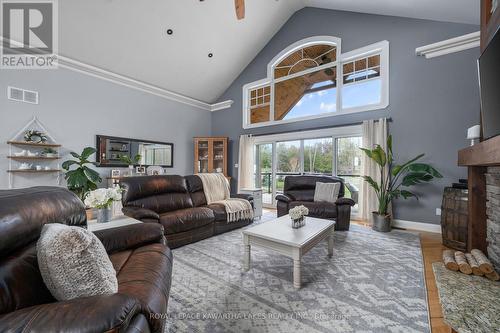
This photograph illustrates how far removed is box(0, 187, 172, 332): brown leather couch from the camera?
67 cm

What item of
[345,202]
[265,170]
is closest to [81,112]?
[265,170]

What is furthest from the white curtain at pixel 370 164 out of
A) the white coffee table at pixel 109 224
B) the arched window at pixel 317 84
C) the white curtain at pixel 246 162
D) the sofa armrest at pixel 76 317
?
the sofa armrest at pixel 76 317

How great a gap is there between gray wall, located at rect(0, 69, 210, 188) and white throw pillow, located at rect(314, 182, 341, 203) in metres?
3.99

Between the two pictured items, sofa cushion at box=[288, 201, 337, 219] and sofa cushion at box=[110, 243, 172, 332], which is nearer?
sofa cushion at box=[110, 243, 172, 332]

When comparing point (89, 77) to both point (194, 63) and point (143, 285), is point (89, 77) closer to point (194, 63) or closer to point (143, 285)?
point (194, 63)

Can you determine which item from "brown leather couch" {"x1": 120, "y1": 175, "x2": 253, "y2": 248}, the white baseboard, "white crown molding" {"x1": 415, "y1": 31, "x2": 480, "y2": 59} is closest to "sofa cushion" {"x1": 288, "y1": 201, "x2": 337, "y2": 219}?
"brown leather couch" {"x1": 120, "y1": 175, "x2": 253, "y2": 248}

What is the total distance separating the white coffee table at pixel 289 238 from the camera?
→ 1919 millimetres

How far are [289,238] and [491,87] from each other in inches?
84.1

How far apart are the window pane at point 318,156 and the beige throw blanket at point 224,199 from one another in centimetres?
216

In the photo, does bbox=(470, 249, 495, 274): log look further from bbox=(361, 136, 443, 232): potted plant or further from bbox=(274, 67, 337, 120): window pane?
bbox=(274, 67, 337, 120): window pane

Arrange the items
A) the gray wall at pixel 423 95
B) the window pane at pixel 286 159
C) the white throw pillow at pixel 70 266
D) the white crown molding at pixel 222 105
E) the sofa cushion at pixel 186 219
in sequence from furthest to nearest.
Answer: the white crown molding at pixel 222 105 < the window pane at pixel 286 159 < the gray wall at pixel 423 95 < the sofa cushion at pixel 186 219 < the white throw pillow at pixel 70 266

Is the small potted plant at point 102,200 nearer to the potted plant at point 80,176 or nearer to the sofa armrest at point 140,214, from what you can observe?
the sofa armrest at point 140,214

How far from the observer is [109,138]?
473 cm

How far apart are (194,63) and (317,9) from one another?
3.25m
